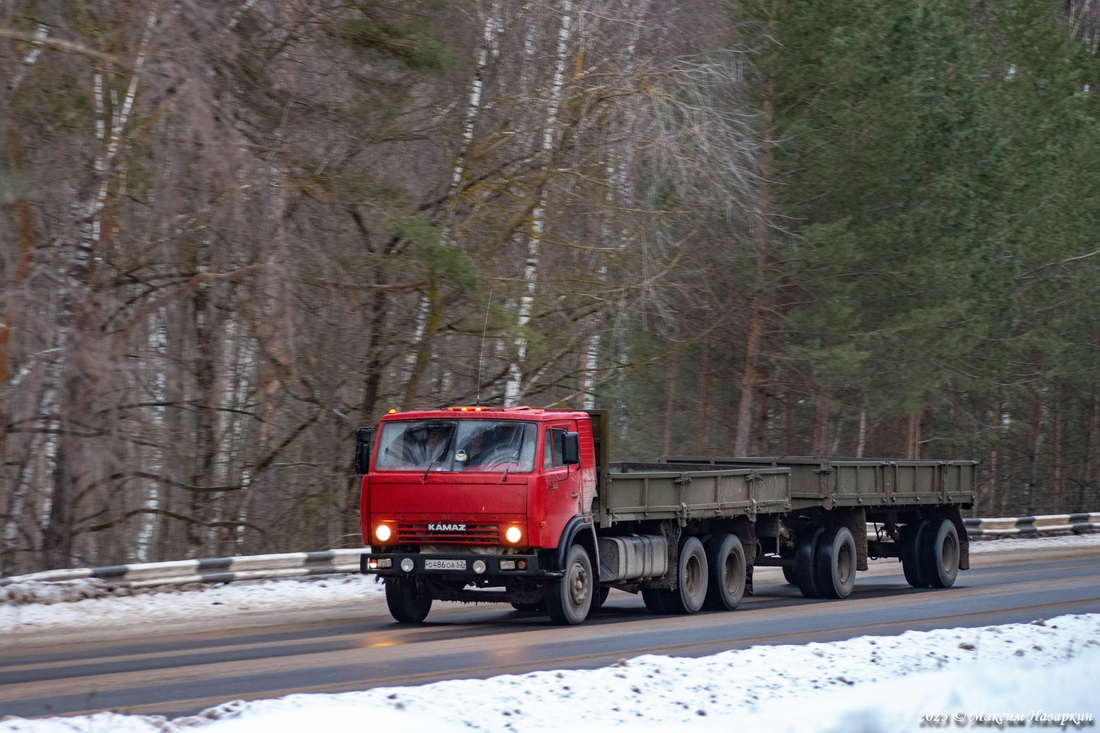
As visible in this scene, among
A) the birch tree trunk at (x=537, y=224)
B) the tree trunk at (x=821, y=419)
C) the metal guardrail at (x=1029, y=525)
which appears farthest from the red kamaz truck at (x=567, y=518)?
the tree trunk at (x=821, y=419)

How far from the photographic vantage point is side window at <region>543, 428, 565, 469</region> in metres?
13.9

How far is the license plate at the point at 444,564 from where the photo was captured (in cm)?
1366

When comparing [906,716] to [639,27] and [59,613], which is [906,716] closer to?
[59,613]

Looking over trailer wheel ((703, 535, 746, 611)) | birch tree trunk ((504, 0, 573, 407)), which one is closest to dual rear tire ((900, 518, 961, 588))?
trailer wheel ((703, 535, 746, 611))

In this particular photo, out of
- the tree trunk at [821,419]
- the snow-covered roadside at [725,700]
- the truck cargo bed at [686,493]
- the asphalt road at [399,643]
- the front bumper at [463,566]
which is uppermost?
the tree trunk at [821,419]

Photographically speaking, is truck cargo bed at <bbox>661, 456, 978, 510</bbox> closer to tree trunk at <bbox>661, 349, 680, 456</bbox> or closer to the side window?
the side window

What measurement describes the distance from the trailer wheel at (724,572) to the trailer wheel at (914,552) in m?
4.29

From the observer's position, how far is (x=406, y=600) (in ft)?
48.0

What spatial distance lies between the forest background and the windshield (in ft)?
10.4

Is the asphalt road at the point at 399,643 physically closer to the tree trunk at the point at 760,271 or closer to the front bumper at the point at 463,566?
the front bumper at the point at 463,566

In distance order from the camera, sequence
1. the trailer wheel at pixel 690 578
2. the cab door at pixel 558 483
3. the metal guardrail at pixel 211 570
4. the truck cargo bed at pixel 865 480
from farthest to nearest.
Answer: the truck cargo bed at pixel 865 480
the trailer wheel at pixel 690 578
the metal guardrail at pixel 211 570
the cab door at pixel 558 483

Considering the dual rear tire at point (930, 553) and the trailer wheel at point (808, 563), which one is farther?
the dual rear tire at point (930, 553)

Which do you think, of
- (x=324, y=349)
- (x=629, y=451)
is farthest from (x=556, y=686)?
(x=629, y=451)

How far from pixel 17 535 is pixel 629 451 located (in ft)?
63.7
